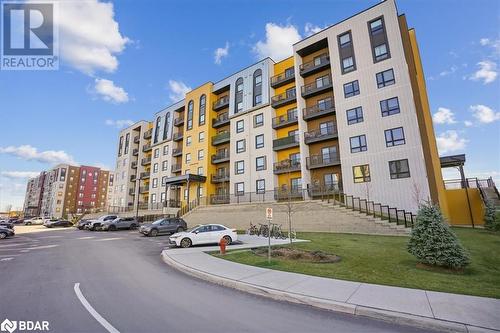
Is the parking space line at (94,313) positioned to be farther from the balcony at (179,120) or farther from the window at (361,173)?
the balcony at (179,120)

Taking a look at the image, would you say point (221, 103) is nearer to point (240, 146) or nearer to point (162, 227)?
point (240, 146)

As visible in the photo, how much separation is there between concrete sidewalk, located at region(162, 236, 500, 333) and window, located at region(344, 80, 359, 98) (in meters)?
21.8

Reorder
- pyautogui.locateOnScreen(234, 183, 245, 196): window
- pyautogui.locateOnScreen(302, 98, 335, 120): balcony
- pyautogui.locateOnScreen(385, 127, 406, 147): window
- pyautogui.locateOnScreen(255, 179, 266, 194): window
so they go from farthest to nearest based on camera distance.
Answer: pyautogui.locateOnScreen(234, 183, 245, 196): window
pyautogui.locateOnScreen(255, 179, 266, 194): window
pyautogui.locateOnScreen(302, 98, 335, 120): balcony
pyautogui.locateOnScreen(385, 127, 406, 147): window

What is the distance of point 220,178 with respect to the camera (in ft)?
118

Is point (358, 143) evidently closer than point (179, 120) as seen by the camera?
Yes

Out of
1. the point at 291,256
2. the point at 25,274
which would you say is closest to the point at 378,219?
the point at 291,256

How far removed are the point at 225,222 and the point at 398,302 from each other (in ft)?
76.6

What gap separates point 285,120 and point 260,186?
8.51m

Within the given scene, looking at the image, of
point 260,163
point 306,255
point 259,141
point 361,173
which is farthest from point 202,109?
point 306,255

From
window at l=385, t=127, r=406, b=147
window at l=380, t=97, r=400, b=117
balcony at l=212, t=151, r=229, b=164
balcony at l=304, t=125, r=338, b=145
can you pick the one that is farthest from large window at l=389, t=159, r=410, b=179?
balcony at l=212, t=151, r=229, b=164

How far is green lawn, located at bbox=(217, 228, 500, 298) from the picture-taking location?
22.4ft

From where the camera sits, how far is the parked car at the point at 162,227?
2378 cm

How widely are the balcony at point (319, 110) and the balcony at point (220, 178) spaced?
45.0ft

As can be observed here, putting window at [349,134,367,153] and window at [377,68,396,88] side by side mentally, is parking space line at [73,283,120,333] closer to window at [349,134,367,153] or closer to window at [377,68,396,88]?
window at [349,134,367,153]
